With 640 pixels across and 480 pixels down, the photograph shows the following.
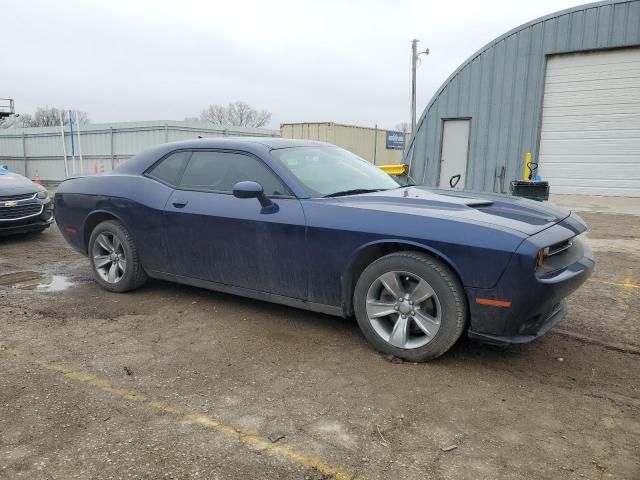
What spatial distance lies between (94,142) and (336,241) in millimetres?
20849

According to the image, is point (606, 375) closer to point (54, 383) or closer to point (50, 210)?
point (54, 383)

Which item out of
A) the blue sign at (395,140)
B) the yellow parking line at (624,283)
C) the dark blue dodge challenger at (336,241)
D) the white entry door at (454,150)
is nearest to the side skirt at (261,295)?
the dark blue dodge challenger at (336,241)

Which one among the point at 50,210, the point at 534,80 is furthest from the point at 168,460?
the point at 534,80

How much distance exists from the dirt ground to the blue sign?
2625cm

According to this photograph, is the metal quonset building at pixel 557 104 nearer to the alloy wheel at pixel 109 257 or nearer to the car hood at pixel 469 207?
the car hood at pixel 469 207

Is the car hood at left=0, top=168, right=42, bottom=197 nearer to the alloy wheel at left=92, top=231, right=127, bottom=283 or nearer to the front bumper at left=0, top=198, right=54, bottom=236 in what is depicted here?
the front bumper at left=0, top=198, right=54, bottom=236

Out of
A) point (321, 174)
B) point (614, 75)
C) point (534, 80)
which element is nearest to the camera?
point (321, 174)

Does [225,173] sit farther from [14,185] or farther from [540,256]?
[14,185]

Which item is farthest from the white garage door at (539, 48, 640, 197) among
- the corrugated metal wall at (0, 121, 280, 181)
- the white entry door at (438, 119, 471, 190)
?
the corrugated metal wall at (0, 121, 280, 181)

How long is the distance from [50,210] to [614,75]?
41.7ft

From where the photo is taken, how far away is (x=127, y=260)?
190 inches

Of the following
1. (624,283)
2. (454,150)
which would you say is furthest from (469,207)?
(454,150)

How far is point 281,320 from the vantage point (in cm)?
423

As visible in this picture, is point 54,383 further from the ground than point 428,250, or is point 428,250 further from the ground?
point 428,250
